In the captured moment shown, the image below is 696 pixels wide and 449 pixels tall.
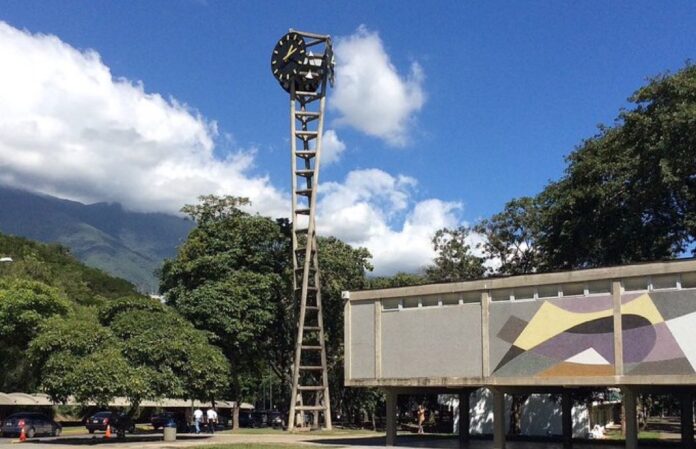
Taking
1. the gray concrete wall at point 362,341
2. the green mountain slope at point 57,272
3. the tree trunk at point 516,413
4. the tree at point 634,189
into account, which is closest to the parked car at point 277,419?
the tree trunk at point 516,413

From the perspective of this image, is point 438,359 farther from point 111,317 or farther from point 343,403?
point 343,403

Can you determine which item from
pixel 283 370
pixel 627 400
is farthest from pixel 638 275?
pixel 283 370

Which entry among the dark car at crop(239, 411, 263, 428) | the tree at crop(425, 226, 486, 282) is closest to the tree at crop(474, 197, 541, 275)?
the tree at crop(425, 226, 486, 282)

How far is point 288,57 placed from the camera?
52.2 meters

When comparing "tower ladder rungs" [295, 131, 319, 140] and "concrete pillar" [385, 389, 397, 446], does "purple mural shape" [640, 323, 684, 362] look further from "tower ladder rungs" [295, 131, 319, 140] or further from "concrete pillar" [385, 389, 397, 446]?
"tower ladder rungs" [295, 131, 319, 140]

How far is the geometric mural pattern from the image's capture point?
2689cm

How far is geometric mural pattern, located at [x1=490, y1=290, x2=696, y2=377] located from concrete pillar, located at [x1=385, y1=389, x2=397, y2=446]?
253 inches

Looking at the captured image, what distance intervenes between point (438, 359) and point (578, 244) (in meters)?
11.0

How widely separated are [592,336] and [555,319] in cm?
150

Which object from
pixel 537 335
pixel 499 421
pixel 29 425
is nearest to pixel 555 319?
pixel 537 335

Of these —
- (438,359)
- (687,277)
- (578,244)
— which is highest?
(578,244)

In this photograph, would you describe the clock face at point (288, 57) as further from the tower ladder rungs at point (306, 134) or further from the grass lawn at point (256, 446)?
the grass lawn at point (256, 446)

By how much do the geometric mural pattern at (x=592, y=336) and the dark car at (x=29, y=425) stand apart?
85.5 ft

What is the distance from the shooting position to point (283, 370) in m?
58.7
